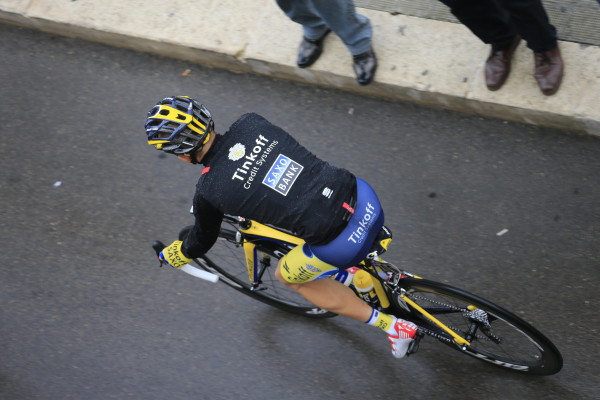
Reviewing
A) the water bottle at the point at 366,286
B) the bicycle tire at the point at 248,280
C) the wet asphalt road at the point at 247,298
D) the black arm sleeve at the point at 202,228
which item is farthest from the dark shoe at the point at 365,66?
the black arm sleeve at the point at 202,228

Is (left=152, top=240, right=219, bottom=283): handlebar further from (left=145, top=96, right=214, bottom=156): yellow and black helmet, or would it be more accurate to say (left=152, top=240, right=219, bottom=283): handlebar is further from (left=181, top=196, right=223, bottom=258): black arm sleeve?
(left=145, top=96, right=214, bottom=156): yellow and black helmet

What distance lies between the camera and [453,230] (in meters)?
4.85

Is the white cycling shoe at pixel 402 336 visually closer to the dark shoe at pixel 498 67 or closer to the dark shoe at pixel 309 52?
the dark shoe at pixel 498 67

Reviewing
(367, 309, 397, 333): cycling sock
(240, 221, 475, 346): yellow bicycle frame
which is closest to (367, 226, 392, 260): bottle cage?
(240, 221, 475, 346): yellow bicycle frame

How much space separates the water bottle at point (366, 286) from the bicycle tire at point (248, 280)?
0.43m

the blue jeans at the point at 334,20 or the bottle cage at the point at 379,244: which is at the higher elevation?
the blue jeans at the point at 334,20

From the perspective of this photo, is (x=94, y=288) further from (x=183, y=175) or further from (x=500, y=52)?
(x=500, y=52)

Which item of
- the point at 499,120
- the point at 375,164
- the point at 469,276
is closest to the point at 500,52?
the point at 499,120

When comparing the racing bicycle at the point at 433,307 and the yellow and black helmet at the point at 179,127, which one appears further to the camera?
the racing bicycle at the point at 433,307

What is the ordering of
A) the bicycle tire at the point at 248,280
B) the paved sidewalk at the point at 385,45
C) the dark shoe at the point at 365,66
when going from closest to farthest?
the bicycle tire at the point at 248,280
the paved sidewalk at the point at 385,45
the dark shoe at the point at 365,66

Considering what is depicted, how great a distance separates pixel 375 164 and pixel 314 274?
1758 millimetres

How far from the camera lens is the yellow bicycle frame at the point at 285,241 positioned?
3854 millimetres

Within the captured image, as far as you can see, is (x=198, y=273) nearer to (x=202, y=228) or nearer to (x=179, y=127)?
(x=202, y=228)

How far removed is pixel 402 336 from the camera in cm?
409
